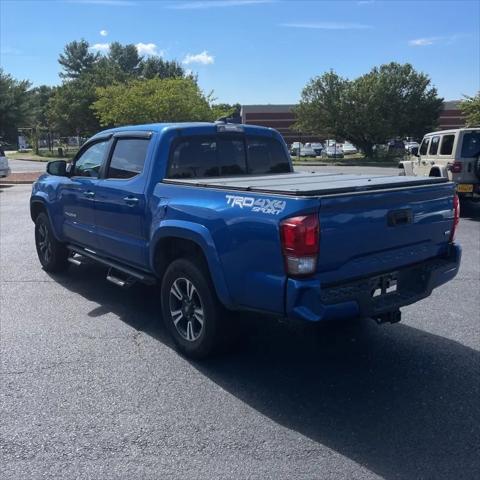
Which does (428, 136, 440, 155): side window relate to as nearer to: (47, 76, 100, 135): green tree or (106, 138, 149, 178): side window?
(106, 138, 149, 178): side window

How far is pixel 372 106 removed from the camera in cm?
5131

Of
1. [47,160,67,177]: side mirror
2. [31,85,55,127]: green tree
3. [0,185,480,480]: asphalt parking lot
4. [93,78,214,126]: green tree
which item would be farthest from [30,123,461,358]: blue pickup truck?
[31,85,55,127]: green tree

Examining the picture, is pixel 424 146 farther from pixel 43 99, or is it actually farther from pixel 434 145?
pixel 43 99

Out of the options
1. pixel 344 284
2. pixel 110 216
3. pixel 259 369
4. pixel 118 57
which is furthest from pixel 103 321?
pixel 118 57

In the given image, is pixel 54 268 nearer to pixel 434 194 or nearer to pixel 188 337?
pixel 188 337

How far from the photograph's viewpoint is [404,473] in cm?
313

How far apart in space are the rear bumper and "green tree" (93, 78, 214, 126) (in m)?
33.8

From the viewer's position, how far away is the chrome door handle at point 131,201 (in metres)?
5.27

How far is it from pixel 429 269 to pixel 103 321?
3210 millimetres

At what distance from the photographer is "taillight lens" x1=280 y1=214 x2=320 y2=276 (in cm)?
364

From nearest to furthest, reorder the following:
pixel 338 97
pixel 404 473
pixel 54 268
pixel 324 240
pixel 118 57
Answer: pixel 404 473, pixel 324 240, pixel 54 268, pixel 338 97, pixel 118 57

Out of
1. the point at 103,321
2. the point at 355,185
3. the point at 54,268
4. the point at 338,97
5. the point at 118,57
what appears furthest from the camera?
the point at 118,57

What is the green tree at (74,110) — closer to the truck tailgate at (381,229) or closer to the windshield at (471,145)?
the windshield at (471,145)

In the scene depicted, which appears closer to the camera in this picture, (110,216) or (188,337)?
(188,337)
